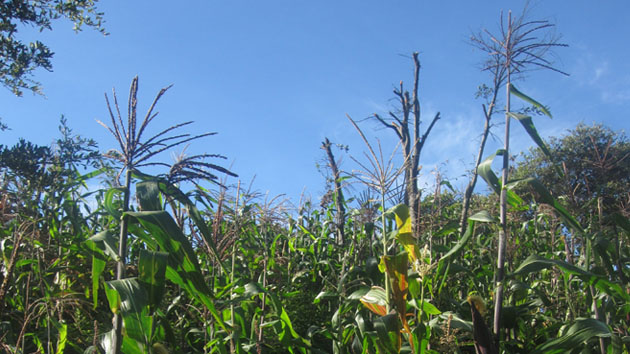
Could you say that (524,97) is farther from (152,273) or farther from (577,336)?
(152,273)

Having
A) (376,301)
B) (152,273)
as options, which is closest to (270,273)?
(376,301)

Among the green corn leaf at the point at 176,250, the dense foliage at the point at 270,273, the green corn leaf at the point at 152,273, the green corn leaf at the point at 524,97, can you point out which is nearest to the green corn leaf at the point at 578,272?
the dense foliage at the point at 270,273

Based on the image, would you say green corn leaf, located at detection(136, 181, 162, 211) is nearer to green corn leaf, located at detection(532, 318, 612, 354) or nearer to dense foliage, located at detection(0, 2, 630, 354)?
dense foliage, located at detection(0, 2, 630, 354)

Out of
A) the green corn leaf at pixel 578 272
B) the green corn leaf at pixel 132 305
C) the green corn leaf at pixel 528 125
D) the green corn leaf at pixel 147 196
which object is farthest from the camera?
the green corn leaf at pixel 528 125

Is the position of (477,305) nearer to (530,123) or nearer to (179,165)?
(530,123)

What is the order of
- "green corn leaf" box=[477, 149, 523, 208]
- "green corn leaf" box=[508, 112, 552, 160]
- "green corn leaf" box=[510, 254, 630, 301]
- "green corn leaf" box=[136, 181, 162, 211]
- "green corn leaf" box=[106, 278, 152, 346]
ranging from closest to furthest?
"green corn leaf" box=[106, 278, 152, 346]
"green corn leaf" box=[136, 181, 162, 211]
"green corn leaf" box=[510, 254, 630, 301]
"green corn leaf" box=[477, 149, 523, 208]
"green corn leaf" box=[508, 112, 552, 160]

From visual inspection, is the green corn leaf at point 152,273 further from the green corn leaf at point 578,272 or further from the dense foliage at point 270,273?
the green corn leaf at point 578,272

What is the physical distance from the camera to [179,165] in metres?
2.17

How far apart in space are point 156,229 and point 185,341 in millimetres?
1796

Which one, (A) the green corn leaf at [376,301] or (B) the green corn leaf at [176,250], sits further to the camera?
(A) the green corn leaf at [376,301]

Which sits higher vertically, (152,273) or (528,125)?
(528,125)

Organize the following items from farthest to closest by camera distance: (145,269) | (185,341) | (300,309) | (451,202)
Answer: (451,202), (300,309), (185,341), (145,269)

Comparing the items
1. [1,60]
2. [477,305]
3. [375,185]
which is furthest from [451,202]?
[1,60]

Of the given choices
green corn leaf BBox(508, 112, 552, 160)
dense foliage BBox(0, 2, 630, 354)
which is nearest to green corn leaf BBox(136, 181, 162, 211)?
dense foliage BBox(0, 2, 630, 354)
